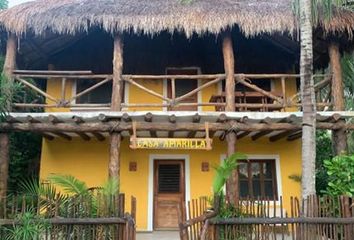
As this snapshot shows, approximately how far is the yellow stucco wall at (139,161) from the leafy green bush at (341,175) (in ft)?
8.56

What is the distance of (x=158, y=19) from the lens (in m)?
8.72

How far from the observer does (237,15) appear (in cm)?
871

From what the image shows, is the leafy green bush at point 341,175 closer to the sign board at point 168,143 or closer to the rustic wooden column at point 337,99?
the rustic wooden column at point 337,99

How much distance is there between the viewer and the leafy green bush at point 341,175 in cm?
771

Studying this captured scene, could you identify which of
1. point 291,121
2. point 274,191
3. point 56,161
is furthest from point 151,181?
point 291,121

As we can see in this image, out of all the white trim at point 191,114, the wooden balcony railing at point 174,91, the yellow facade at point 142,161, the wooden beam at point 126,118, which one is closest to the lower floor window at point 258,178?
the yellow facade at point 142,161

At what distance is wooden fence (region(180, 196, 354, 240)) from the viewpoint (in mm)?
6254

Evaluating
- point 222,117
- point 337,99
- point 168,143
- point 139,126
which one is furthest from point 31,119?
point 337,99

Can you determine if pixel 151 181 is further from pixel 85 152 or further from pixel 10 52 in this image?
pixel 10 52

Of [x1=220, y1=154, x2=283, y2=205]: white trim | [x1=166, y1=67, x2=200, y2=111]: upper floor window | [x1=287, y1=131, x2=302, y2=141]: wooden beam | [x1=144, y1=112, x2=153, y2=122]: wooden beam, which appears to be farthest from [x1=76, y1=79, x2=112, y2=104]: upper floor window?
[x1=287, y1=131, x2=302, y2=141]: wooden beam

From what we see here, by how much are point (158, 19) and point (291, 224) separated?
16.8 ft

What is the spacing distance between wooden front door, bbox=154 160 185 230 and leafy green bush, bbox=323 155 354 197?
402 cm

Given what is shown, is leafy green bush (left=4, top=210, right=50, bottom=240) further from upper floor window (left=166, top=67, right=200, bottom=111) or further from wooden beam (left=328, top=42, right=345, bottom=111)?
wooden beam (left=328, top=42, right=345, bottom=111)

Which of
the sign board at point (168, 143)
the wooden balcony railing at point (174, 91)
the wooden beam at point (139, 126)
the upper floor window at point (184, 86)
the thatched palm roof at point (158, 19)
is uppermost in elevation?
the thatched palm roof at point (158, 19)
